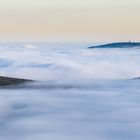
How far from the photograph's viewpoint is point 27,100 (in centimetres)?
8738

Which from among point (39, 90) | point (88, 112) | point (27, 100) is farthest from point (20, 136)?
point (39, 90)

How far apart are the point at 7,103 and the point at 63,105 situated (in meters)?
7.42

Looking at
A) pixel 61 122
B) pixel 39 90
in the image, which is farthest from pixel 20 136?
pixel 39 90

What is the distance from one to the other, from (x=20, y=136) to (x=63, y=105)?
28.1 meters

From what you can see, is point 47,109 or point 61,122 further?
point 47,109

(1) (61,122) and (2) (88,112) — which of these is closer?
(1) (61,122)

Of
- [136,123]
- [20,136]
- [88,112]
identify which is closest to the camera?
[20,136]

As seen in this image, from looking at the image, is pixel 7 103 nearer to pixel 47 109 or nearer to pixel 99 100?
pixel 47 109

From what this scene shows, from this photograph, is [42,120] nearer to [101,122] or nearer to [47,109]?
[101,122]

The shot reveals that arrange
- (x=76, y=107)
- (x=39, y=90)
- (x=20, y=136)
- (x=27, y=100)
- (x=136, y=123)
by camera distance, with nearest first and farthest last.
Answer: (x=20, y=136) → (x=136, y=123) → (x=76, y=107) → (x=27, y=100) → (x=39, y=90)

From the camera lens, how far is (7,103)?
80688mm

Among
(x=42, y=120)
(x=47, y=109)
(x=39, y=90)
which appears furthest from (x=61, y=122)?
(x=39, y=90)

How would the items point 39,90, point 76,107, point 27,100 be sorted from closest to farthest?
1. point 76,107
2. point 27,100
3. point 39,90

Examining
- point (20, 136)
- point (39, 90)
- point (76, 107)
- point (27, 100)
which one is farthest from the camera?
point (39, 90)
